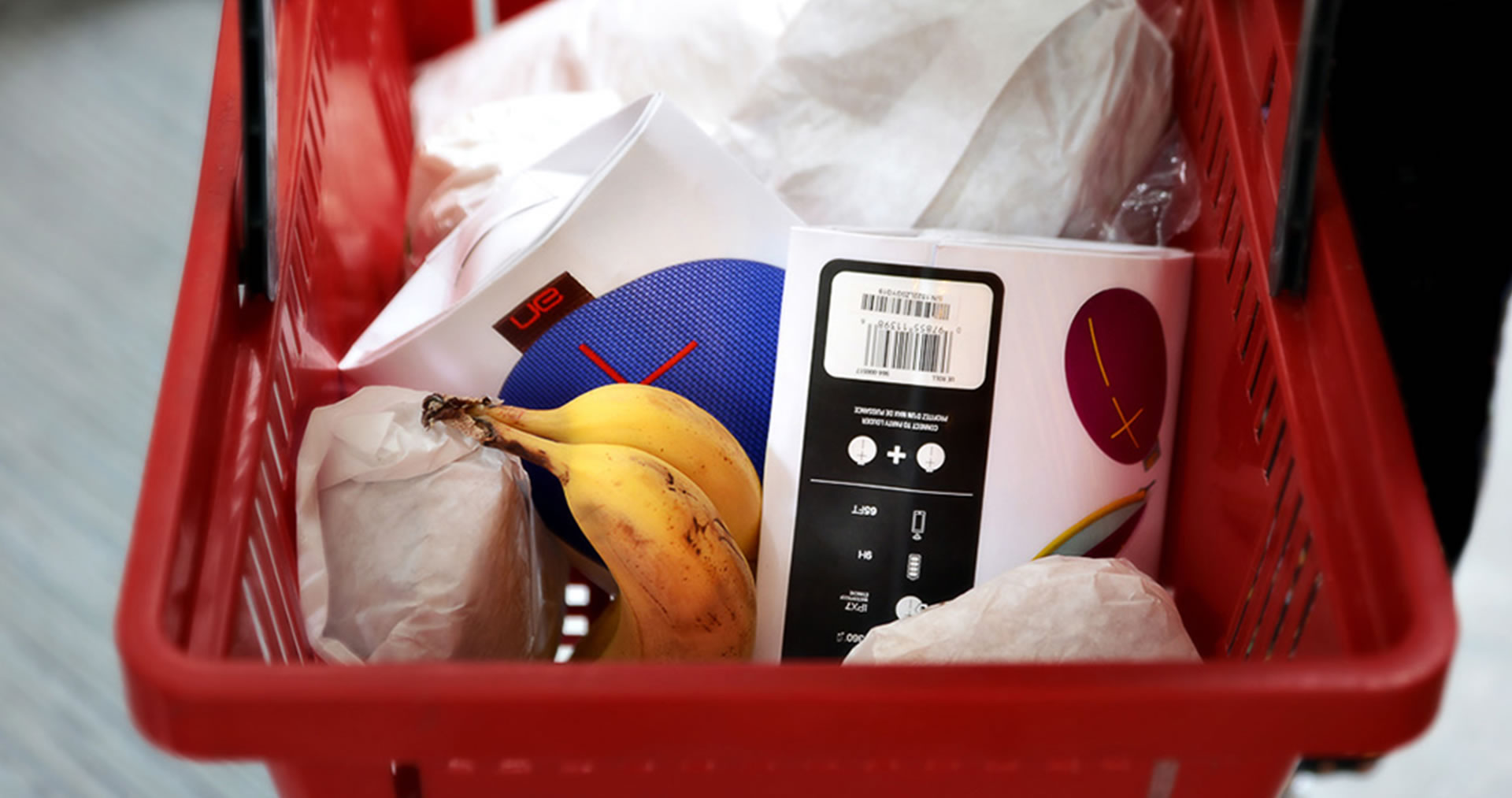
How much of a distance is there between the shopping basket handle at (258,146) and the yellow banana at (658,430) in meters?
0.14

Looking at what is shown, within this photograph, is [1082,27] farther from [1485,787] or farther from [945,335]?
[1485,787]

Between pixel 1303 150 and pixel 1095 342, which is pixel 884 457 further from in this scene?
pixel 1303 150

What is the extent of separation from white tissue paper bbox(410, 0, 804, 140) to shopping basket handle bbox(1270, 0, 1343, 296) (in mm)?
421

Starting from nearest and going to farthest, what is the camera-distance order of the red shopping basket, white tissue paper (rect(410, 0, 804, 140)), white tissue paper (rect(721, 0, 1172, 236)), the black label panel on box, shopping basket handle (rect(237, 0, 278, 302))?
the red shopping basket
shopping basket handle (rect(237, 0, 278, 302))
the black label panel on box
white tissue paper (rect(721, 0, 1172, 236))
white tissue paper (rect(410, 0, 804, 140))

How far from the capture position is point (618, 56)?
98 cm

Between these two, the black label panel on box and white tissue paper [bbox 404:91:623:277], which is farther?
white tissue paper [bbox 404:91:623:277]

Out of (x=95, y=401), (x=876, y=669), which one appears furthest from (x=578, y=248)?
(x=95, y=401)

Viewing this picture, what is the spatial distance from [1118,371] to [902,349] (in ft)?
0.45

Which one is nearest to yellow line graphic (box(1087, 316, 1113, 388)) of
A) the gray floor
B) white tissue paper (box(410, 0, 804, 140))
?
white tissue paper (box(410, 0, 804, 140))

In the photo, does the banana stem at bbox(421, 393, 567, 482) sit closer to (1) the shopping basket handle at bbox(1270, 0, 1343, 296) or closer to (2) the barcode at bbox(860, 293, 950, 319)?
(2) the barcode at bbox(860, 293, 950, 319)

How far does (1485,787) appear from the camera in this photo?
1.16 m

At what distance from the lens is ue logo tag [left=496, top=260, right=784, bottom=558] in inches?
→ 29.1

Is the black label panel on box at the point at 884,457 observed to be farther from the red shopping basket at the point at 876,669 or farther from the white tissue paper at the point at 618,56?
the white tissue paper at the point at 618,56

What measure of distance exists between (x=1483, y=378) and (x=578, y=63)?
2.25 ft
